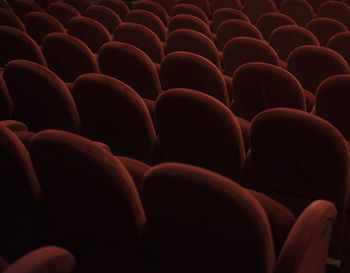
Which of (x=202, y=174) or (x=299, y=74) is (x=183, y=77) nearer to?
(x=299, y=74)

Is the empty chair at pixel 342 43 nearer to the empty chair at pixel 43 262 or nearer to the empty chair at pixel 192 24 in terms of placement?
the empty chair at pixel 192 24

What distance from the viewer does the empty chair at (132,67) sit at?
1042mm


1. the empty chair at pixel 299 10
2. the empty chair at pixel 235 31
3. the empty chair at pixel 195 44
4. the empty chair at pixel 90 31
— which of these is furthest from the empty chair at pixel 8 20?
the empty chair at pixel 299 10

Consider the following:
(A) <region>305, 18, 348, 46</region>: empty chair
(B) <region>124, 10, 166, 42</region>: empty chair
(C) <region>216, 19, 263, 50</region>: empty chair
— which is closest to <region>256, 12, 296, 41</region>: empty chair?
(A) <region>305, 18, 348, 46</region>: empty chair

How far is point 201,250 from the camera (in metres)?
0.47

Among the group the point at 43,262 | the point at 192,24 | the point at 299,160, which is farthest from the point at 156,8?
the point at 43,262

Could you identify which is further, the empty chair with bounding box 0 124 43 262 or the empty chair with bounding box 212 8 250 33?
the empty chair with bounding box 212 8 250 33

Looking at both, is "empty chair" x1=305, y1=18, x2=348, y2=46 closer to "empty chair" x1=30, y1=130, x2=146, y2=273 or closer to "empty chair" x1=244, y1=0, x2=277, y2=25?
"empty chair" x1=244, y1=0, x2=277, y2=25

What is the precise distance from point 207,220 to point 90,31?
1.07m

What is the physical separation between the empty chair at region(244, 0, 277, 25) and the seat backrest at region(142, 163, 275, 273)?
162cm

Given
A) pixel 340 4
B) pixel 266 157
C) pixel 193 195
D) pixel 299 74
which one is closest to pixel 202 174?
pixel 193 195

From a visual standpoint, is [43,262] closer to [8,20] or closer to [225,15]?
[8,20]

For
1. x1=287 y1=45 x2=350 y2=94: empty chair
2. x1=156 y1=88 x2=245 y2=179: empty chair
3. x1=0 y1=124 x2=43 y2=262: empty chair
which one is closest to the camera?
x1=0 y1=124 x2=43 y2=262: empty chair

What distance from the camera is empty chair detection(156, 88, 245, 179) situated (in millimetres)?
707
